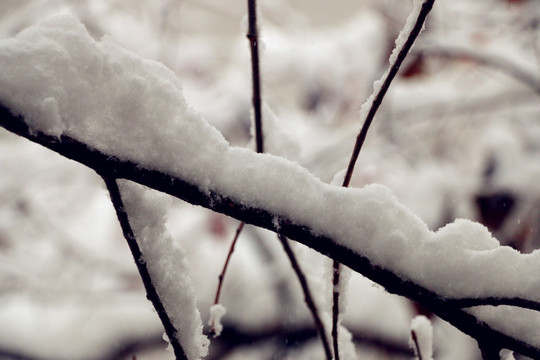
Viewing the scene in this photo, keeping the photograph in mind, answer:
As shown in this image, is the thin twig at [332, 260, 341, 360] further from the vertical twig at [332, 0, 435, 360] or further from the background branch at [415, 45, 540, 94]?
the background branch at [415, 45, 540, 94]

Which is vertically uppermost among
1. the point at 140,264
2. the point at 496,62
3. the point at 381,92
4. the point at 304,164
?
the point at 496,62

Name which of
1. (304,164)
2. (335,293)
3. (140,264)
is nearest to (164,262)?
(140,264)

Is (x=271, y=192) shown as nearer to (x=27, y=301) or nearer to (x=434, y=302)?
(x=434, y=302)

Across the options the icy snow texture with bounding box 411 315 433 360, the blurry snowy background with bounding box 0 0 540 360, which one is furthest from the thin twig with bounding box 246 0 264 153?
the blurry snowy background with bounding box 0 0 540 360

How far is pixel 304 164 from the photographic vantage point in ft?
5.34

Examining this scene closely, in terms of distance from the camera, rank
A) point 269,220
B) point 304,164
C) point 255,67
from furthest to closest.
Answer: point 304,164 → point 255,67 → point 269,220

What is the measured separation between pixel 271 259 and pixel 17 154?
208 cm

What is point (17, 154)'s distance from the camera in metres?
3.05

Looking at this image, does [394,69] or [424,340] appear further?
[424,340]

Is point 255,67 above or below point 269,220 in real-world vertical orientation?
above

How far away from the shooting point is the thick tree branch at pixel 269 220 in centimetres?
26

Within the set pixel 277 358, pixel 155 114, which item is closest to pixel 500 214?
pixel 277 358

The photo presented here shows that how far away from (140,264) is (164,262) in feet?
0.09

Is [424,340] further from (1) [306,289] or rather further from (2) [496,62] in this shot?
(2) [496,62]
